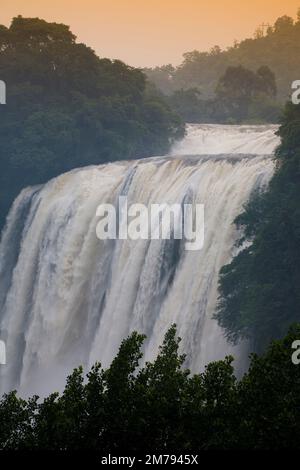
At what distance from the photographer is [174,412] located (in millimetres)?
16641

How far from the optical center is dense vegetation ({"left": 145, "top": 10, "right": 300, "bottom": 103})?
245 feet

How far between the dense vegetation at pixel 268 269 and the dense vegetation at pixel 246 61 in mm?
39631

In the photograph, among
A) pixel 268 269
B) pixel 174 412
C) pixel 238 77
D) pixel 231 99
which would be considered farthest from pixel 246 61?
pixel 174 412

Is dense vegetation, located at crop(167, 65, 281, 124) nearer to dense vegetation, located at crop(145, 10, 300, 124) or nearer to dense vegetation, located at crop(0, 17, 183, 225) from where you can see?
dense vegetation, located at crop(145, 10, 300, 124)

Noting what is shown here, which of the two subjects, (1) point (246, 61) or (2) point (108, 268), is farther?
(1) point (246, 61)

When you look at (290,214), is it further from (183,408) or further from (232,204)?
(183,408)

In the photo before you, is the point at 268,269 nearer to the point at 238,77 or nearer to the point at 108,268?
the point at 108,268

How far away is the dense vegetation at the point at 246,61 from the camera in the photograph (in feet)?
245

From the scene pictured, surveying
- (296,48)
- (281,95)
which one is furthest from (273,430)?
(296,48)

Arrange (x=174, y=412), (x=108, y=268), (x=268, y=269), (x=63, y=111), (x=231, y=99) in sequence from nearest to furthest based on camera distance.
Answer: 1. (x=174, y=412)
2. (x=268, y=269)
3. (x=108, y=268)
4. (x=63, y=111)
5. (x=231, y=99)

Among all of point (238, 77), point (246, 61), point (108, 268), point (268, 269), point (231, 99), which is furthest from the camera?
point (246, 61)

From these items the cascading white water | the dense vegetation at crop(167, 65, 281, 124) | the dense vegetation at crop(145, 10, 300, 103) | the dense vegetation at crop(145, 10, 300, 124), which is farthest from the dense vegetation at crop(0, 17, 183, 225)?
the dense vegetation at crop(145, 10, 300, 103)

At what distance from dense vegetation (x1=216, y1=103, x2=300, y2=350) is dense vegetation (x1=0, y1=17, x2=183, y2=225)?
56.8 feet

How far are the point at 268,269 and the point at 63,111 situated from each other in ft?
69.7
